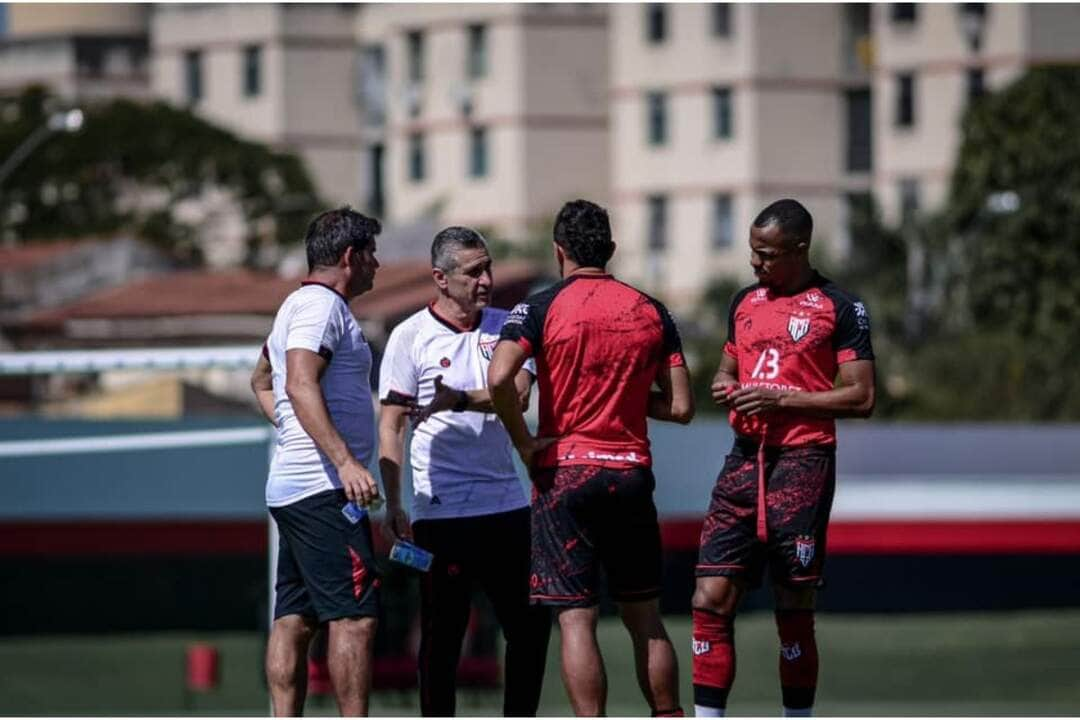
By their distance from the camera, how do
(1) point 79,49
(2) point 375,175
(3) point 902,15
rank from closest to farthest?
(3) point 902,15 < (2) point 375,175 < (1) point 79,49

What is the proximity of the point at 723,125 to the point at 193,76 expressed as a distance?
21620mm

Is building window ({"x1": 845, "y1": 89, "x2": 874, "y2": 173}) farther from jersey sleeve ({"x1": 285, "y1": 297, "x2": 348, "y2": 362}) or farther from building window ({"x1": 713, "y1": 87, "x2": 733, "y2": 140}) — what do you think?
jersey sleeve ({"x1": 285, "y1": 297, "x2": 348, "y2": 362})

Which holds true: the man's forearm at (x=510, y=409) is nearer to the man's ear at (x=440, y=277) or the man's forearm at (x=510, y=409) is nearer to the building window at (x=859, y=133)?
the man's ear at (x=440, y=277)

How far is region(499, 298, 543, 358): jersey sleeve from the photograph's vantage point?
9180 mm

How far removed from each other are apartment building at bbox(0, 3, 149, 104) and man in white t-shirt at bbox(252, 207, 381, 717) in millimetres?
90173

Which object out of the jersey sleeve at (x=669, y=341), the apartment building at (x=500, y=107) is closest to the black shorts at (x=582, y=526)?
the jersey sleeve at (x=669, y=341)

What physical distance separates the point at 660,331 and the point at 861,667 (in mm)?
19409

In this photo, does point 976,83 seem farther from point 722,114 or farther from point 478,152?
point 478,152

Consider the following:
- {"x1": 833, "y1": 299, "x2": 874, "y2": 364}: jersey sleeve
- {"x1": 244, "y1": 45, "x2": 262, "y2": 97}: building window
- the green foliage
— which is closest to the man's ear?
{"x1": 833, "y1": 299, "x2": 874, "y2": 364}: jersey sleeve

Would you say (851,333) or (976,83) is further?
(976,83)

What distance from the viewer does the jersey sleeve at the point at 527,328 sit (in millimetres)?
9180

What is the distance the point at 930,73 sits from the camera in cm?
7244

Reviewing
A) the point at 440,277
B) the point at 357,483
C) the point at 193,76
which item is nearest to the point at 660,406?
the point at 440,277

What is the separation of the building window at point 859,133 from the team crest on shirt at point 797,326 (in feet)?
221
